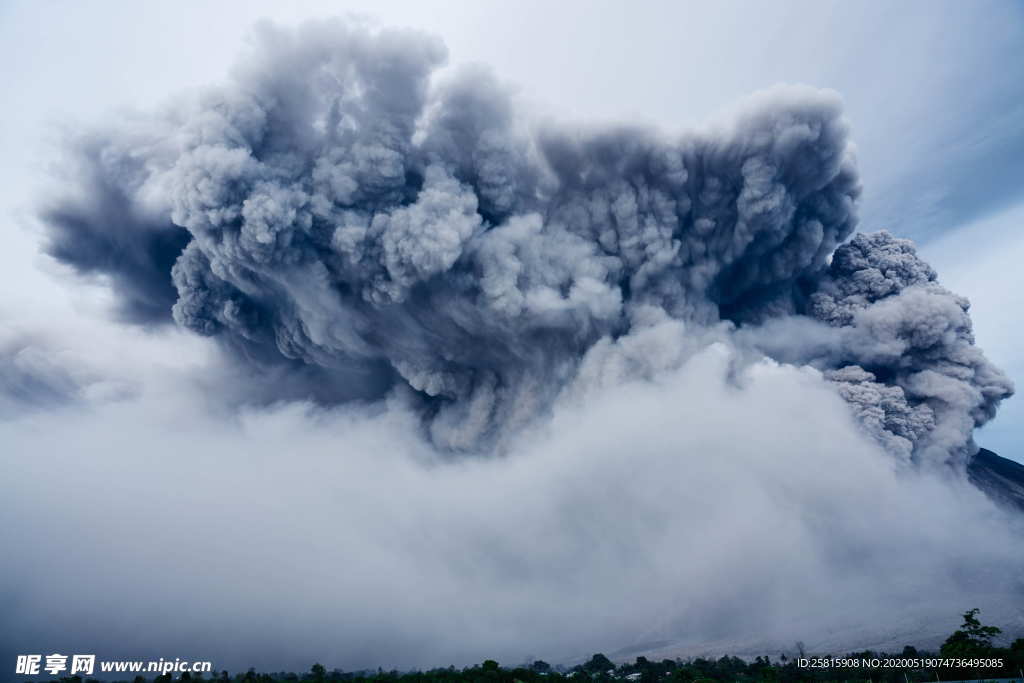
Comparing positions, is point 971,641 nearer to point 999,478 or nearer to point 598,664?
point 598,664

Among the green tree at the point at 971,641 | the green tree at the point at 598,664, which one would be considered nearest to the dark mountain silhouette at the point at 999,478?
the green tree at the point at 971,641

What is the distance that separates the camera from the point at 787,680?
29969 mm

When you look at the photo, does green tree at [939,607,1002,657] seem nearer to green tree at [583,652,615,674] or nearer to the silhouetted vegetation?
the silhouetted vegetation

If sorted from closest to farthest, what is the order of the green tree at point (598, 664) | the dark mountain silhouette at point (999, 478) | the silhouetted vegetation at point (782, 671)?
the silhouetted vegetation at point (782, 671) → the green tree at point (598, 664) → the dark mountain silhouette at point (999, 478)

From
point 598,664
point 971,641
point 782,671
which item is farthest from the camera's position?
point 598,664

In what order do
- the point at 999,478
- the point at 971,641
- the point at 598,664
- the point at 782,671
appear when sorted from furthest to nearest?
A: the point at 999,478, the point at 598,664, the point at 782,671, the point at 971,641

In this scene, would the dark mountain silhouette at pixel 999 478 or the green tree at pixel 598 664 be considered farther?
the dark mountain silhouette at pixel 999 478

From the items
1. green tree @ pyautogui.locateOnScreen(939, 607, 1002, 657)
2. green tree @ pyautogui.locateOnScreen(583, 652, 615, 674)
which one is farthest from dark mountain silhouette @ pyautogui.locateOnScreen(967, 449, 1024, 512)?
green tree @ pyautogui.locateOnScreen(583, 652, 615, 674)

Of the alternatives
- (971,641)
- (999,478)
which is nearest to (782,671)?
(971,641)

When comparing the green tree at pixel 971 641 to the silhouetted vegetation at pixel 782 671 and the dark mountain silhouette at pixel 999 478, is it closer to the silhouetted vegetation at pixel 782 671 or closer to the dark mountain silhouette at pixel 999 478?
the silhouetted vegetation at pixel 782 671

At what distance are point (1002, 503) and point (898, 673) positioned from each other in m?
28.6

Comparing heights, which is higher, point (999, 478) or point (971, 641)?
point (999, 478)

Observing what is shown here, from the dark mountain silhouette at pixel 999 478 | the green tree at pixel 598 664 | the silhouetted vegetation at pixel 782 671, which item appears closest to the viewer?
the silhouetted vegetation at pixel 782 671

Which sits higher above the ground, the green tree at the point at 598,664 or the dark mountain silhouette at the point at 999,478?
the dark mountain silhouette at the point at 999,478
